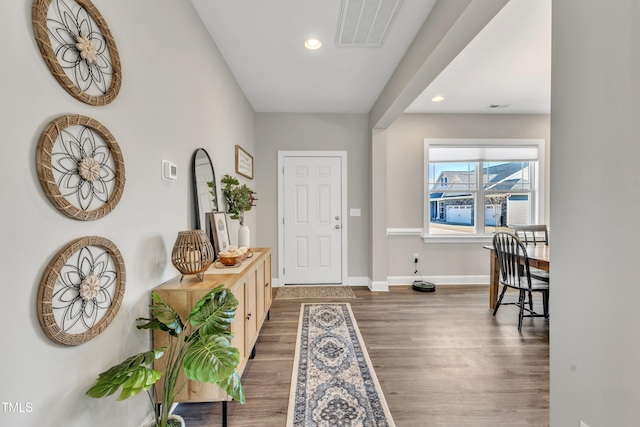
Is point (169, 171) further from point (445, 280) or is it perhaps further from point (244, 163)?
point (445, 280)

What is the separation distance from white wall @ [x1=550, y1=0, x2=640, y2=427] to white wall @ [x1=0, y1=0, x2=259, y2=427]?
1.69 m

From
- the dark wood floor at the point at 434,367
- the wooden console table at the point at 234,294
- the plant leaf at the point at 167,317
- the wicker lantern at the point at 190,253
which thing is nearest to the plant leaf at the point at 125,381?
the plant leaf at the point at 167,317

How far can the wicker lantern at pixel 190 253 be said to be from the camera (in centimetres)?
141

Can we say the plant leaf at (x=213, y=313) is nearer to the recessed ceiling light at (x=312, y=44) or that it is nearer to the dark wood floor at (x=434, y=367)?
the dark wood floor at (x=434, y=367)

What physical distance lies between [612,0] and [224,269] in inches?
81.4

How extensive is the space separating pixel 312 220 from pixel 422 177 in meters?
1.81

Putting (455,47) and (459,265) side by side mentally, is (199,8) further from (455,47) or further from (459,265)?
(459,265)

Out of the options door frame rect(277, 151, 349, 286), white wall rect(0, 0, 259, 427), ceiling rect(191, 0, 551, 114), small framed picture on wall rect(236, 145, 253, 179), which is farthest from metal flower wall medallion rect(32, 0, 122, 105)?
door frame rect(277, 151, 349, 286)

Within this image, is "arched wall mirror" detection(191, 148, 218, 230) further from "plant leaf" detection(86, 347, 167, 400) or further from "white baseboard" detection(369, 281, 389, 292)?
"white baseboard" detection(369, 281, 389, 292)

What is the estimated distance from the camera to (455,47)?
70.6 inches

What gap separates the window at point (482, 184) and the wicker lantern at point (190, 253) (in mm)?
3472

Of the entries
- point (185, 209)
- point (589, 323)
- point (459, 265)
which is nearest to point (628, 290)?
point (589, 323)

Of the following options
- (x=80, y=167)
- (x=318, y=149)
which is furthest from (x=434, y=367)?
(x=318, y=149)

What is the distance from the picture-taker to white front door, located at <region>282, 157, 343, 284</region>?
4004mm
